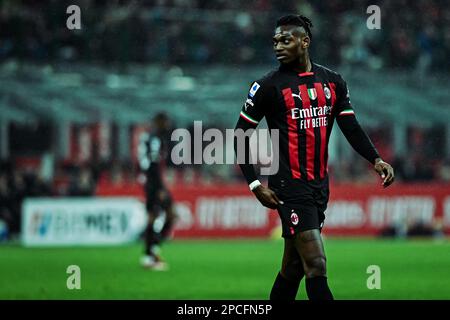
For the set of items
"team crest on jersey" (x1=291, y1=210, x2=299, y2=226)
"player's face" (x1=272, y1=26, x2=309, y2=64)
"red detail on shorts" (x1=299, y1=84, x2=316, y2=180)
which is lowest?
"team crest on jersey" (x1=291, y1=210, x2=299, y2=226)

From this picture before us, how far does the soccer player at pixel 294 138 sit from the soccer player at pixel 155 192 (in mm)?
7184

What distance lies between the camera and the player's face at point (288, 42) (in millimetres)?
7582

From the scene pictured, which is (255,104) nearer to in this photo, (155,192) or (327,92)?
(327,92)

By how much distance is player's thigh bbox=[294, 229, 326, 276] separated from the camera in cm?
737

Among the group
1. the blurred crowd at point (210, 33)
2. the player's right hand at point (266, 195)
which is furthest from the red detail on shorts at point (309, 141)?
the blurred crowd at point (210, 33)

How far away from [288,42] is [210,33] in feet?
59.5

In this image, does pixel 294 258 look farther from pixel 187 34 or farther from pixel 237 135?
pixel 187 34

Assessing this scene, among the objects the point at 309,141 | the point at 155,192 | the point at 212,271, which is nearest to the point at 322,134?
the point at 309,141

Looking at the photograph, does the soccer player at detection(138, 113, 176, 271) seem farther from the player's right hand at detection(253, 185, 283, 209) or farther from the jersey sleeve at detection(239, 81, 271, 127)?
the player's right hand at detection(253, 185, 283, 209)

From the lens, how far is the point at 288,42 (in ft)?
24.9

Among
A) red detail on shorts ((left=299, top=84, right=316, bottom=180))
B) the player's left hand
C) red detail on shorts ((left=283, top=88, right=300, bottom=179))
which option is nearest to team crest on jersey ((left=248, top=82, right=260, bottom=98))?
red detail on shorts ((left=283, top=88, right=300, bottom=179))

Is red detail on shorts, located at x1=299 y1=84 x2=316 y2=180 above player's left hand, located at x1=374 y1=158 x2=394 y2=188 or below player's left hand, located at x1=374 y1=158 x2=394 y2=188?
above
